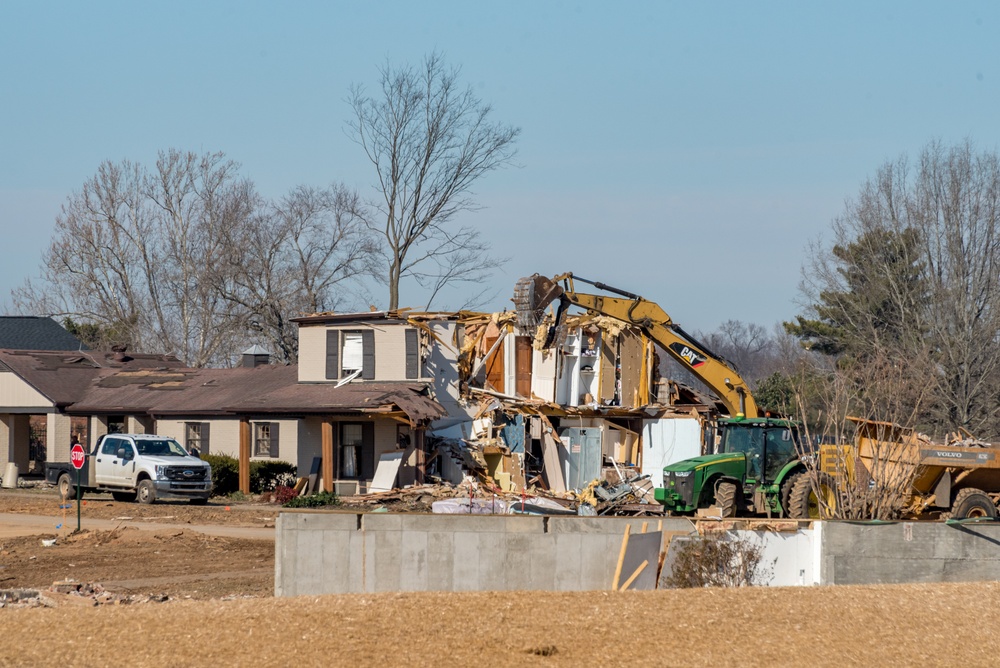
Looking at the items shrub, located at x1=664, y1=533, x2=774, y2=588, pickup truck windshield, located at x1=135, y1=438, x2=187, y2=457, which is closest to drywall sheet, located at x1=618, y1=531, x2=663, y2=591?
shrub, located at x1=664, y1=533, x2=774, y2=588

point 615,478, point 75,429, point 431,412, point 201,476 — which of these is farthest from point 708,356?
point 75,429

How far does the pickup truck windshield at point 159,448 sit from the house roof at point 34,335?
24.5 metres

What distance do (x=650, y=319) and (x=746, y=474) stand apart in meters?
9.66

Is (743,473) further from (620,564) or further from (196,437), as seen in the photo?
(196,437)

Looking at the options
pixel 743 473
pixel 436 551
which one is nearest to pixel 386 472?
pixel 743 473

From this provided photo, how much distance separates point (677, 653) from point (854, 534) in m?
6.06

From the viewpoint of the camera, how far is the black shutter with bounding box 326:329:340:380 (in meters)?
39.2

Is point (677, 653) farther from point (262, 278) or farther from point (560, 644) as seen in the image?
point (262, 278)

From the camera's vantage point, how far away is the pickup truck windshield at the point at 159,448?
117 feet

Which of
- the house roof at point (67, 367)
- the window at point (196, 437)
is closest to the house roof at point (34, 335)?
the house roof at point (67, 367)

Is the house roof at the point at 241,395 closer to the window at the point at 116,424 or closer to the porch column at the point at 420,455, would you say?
the window at the point at 116,424

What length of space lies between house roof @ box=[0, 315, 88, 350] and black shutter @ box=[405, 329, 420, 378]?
2687 centimetres

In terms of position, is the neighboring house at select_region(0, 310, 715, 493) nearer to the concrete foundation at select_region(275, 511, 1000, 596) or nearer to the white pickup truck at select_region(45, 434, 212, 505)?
the white pickup truck at select_region(45, 434, 212, 505)

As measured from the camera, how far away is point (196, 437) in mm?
41688
